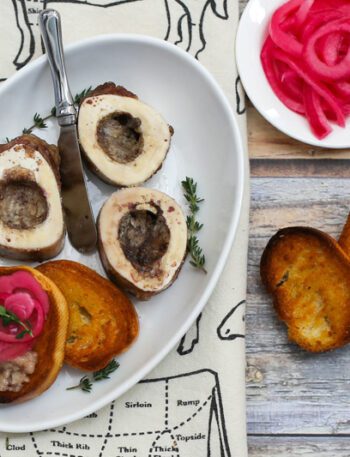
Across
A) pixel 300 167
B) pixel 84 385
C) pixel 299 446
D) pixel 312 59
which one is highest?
pixel 312 59

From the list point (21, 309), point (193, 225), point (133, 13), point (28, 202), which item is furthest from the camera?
point (133, 13)

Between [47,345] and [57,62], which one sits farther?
[57,62]

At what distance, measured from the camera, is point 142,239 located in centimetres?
195

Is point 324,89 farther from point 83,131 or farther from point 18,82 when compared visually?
point 18,82

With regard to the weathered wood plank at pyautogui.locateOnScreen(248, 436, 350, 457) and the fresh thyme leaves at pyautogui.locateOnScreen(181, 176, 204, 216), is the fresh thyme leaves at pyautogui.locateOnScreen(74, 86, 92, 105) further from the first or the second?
the weathered wood plank at pyautogui.locateOnScreen(248, 436, 350, 457)

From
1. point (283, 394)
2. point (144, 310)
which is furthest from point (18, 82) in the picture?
→ point (283, 394)

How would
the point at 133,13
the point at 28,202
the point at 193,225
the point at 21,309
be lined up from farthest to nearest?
the point at 133,13
the point at 193,225
the point at 28,202
the point at 21,309

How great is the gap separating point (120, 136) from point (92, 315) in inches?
19.6

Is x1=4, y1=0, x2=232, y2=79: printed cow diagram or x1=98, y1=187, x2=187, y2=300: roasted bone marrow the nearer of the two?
x1=98, y1=187, x2=187, y2=300: roasted bone marrow

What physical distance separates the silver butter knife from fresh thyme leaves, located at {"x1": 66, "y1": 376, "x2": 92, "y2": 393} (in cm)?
37

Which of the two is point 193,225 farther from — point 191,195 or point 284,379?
point 284,379

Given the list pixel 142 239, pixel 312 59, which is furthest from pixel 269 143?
pixel 142 239

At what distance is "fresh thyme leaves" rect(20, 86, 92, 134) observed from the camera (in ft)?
6.55

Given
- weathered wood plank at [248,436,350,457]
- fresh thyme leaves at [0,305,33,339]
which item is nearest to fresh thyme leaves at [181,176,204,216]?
fresh thyme leaves at [0,305,33,339]
